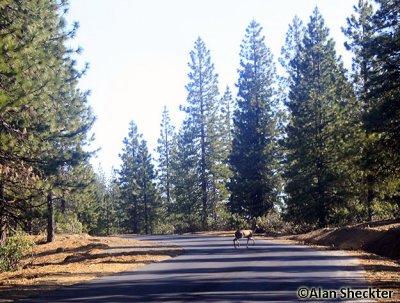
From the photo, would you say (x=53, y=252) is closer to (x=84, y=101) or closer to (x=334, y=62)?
(x=84, y=101)

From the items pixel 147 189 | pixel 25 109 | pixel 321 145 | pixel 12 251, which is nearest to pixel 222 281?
pixel 25 109

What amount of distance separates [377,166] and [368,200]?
1026 centimetres

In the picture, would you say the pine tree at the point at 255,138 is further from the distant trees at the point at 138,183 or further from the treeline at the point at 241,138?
the distant trees at the point at 138,183

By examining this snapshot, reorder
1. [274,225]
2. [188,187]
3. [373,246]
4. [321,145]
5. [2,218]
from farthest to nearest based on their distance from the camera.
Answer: [188,187] → [274,225] → [321,145] → [373,246] → [2,218]

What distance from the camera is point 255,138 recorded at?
49.5m

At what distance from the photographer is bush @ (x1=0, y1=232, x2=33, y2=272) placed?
21.6m

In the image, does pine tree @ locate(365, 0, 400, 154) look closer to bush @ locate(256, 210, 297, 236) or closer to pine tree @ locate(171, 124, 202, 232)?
bush @ locate(256, 210, 297, 236)

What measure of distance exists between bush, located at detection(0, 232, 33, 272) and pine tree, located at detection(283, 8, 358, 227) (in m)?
21.0

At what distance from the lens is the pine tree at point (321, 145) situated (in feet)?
116

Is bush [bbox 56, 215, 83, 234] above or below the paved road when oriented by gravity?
above

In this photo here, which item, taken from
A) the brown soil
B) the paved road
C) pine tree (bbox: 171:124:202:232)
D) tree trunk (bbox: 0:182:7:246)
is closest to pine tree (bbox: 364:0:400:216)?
the paved road

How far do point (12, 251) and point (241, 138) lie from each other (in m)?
31.0

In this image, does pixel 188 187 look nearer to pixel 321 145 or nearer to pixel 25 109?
pixel 321 145

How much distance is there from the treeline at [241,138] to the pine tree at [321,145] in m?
0.10
